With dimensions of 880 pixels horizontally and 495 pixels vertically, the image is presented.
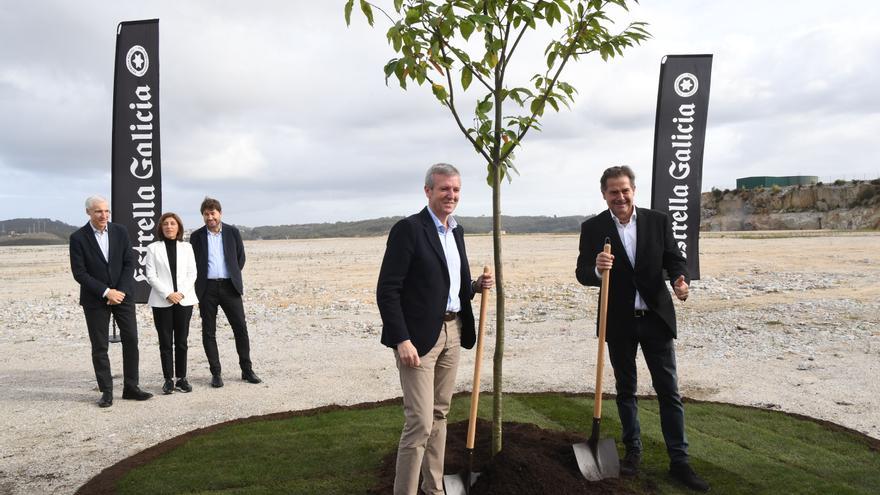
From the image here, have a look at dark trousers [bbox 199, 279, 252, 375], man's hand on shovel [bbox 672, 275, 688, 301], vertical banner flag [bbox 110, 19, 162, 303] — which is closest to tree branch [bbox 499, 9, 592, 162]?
man's hand on shovel [bbox 672, 275, 688, 301]

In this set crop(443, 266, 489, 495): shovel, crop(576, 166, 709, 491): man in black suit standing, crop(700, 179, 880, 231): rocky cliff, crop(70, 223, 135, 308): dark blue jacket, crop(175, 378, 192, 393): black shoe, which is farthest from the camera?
crop(700, 179, 880, 231): rocky cliff

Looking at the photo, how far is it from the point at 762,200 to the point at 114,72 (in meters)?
87.5

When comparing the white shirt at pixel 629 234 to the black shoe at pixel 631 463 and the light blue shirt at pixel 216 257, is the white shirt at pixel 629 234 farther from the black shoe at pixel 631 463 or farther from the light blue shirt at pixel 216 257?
the light blue shirt at pixel 216 257

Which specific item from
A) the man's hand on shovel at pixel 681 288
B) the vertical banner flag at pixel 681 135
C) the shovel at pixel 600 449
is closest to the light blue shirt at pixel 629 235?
the shovel at pixel 600 449

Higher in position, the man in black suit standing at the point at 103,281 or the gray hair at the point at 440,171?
the gray hair at the point at 440,171

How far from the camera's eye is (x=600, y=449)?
475cm

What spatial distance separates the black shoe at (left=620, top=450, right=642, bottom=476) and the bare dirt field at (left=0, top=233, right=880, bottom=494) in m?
2.75

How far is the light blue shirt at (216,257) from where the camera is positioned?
8.01 metres

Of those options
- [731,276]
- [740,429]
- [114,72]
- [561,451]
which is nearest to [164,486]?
[561,451]

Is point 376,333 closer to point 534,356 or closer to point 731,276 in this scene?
point 534,356

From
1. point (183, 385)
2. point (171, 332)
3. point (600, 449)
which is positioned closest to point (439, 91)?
point (600, 449)

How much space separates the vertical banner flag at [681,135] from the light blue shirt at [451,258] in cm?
787

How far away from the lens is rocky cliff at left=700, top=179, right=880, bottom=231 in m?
70.4

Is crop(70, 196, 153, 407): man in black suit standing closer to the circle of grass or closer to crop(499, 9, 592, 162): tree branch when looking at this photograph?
the circle of grass
